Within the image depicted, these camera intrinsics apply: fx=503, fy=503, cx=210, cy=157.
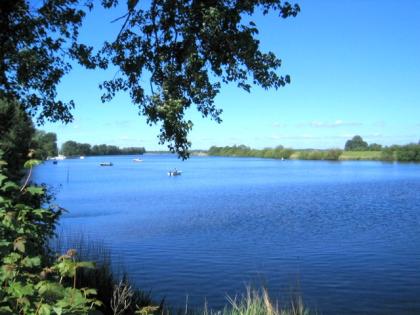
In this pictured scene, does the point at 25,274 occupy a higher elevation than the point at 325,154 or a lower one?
lower

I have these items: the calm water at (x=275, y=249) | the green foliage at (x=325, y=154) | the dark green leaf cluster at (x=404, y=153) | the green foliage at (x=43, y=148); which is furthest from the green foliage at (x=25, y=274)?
the green foliage at (x=325, y=154)

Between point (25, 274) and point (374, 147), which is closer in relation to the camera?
point (25, 274)

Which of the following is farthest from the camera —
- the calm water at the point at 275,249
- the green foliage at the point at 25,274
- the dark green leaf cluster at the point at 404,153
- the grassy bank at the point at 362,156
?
the grassy bank at the point at 362,156

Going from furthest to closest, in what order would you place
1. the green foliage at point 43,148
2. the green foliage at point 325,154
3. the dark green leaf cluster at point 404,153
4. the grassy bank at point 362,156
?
the green foliage at point 325,154 → the grassy bank at point 362,156 → the dark green leaf cluster at point 404,153 → the green foliage at point 43,148

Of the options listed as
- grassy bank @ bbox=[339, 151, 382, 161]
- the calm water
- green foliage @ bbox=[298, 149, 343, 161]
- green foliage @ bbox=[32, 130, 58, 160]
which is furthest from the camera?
green foliage @ bbox=[298, 149, 343, 161]

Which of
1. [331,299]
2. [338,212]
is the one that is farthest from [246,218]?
[331,299]

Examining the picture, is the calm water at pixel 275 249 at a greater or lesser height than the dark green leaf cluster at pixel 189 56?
lesser

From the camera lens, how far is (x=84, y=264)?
3.75m

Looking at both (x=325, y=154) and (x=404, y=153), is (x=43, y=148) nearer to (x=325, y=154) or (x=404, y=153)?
(x=404, y=153)

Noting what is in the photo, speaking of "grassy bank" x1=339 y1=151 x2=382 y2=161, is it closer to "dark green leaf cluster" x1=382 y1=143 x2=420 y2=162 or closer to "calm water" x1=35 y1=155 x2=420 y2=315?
"dark green leaf cluster" x1=382 y1=143 x2=420 y2=162

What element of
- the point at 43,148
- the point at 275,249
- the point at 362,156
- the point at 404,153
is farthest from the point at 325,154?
the point at 43,148

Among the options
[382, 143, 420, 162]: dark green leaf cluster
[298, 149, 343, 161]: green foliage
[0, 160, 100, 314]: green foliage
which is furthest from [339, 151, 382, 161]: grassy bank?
[0, 160, 100, 314]: green foliage

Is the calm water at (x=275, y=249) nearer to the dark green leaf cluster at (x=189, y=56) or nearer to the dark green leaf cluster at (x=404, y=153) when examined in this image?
the dark green leaf cluster at (x=189, y=56)

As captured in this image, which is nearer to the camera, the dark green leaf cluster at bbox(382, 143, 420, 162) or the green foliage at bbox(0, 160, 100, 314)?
the green foliage at bbox(0, 160, 100, 314)
